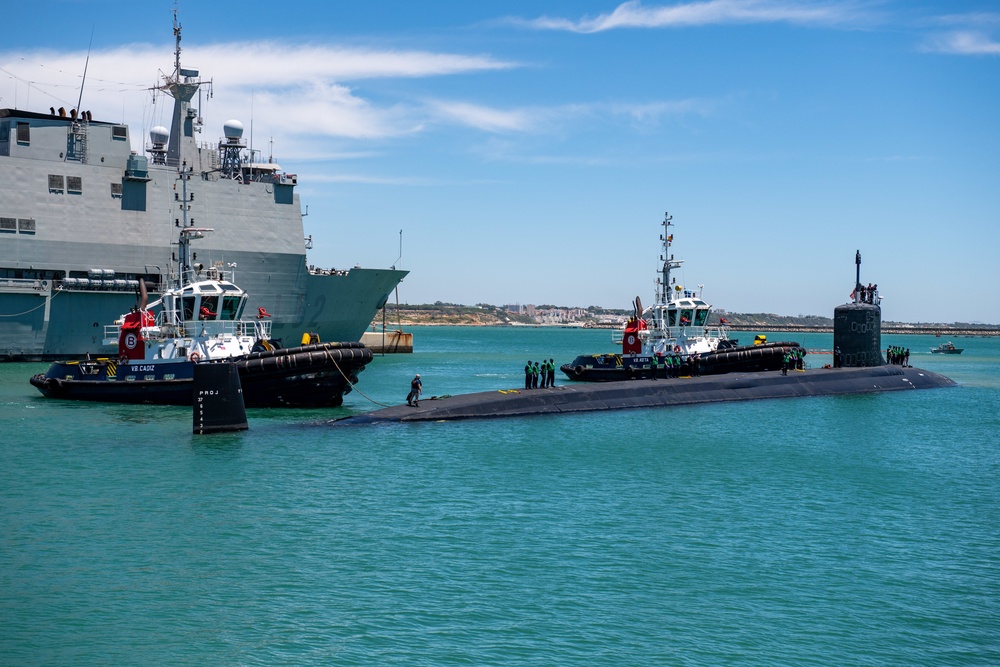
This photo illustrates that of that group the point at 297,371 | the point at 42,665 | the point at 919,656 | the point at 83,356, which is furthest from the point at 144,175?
the point at 919,656

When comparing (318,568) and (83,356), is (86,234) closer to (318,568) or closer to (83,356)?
(83,356)

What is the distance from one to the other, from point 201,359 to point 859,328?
95.0 feet

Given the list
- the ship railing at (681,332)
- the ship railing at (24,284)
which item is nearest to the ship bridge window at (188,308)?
the ship railing at (24,284)

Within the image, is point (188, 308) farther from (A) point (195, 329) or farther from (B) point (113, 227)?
(B) point (113, 227)

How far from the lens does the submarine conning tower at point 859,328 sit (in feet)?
144

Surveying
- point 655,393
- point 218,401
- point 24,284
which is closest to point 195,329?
point 218,401

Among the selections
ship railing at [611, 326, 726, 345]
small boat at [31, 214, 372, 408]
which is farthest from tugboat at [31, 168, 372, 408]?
ship railing at [611, 326, 726, 345]

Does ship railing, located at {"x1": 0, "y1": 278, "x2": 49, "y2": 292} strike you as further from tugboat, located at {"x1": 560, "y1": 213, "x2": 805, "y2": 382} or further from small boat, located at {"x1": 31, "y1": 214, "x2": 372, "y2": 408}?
tugboat, located at {"x1": 560, "y1": 213, "x2": 805, "y2": 382}

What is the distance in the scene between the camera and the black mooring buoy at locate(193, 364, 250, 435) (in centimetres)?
2627

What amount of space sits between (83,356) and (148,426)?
84.1 feet

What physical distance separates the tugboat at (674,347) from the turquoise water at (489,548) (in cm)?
1623

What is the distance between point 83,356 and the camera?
5241 centimetres

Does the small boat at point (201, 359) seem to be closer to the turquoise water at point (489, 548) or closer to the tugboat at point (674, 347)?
the turquoise water at point (489, 548)

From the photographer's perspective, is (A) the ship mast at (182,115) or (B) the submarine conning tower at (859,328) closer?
(B) the submarine conning tower at (859,328)
